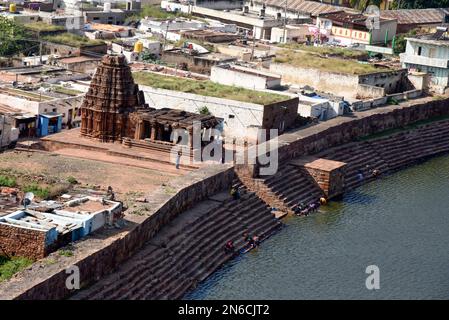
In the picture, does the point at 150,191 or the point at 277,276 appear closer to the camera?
the point at 277,276

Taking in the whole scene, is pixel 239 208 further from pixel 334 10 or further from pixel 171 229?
pixel 334 10

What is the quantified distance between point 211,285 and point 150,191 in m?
4.76

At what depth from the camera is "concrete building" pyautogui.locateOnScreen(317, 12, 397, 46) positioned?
61.9 meters

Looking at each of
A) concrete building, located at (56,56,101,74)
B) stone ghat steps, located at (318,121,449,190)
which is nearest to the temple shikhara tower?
stone ghat steps, located at (318,121,449,190)

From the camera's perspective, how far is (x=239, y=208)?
3391 centimetres

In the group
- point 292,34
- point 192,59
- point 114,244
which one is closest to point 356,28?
point 292,34

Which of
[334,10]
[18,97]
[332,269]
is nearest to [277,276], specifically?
[332,269]

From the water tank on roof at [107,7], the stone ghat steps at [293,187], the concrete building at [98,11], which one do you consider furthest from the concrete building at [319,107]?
the water tank on roof at [107,7]

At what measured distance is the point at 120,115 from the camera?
38531mm

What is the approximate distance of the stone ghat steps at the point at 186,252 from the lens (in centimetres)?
2628

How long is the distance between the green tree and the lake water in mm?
19741

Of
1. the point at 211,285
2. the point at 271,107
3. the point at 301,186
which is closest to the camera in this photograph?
the point at 211,285

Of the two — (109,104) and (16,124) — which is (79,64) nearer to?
(109,104)

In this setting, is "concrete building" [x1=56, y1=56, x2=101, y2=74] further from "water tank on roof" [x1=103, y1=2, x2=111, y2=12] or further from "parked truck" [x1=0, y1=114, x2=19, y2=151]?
"water tank on roof" [x1=103, y1=2, x2=111, y2=12]
